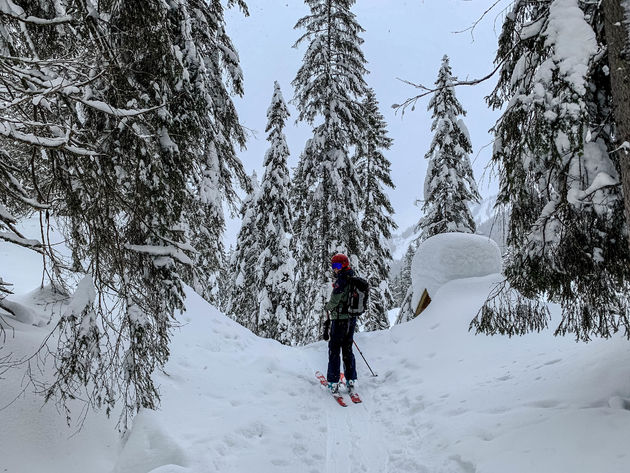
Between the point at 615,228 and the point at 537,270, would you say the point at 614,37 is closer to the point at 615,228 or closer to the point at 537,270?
the point at 615,228

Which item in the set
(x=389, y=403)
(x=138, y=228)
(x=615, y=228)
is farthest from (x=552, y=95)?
(x=389, y=403)

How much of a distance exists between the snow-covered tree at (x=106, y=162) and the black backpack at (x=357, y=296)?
3.13m

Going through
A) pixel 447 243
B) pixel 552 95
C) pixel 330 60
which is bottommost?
pixel 552 95

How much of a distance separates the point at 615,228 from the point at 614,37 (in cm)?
166

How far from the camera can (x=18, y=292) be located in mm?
7160

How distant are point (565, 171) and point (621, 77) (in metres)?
0.83

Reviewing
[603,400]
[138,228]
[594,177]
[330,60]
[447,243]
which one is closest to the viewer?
[594,177]

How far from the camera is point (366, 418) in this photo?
544cm

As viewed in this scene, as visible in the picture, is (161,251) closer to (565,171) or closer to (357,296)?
(357,296)

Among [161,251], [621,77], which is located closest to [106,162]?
[161,251]

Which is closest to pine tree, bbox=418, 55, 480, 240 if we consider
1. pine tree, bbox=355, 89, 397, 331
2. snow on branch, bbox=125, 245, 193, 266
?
pine tree, bbox=355, 89, 397, 331

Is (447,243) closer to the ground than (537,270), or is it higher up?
higher up

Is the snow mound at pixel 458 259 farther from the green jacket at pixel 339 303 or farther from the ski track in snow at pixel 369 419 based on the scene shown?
the green jacket at pixel 339 303

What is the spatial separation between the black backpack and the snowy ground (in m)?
1.49
